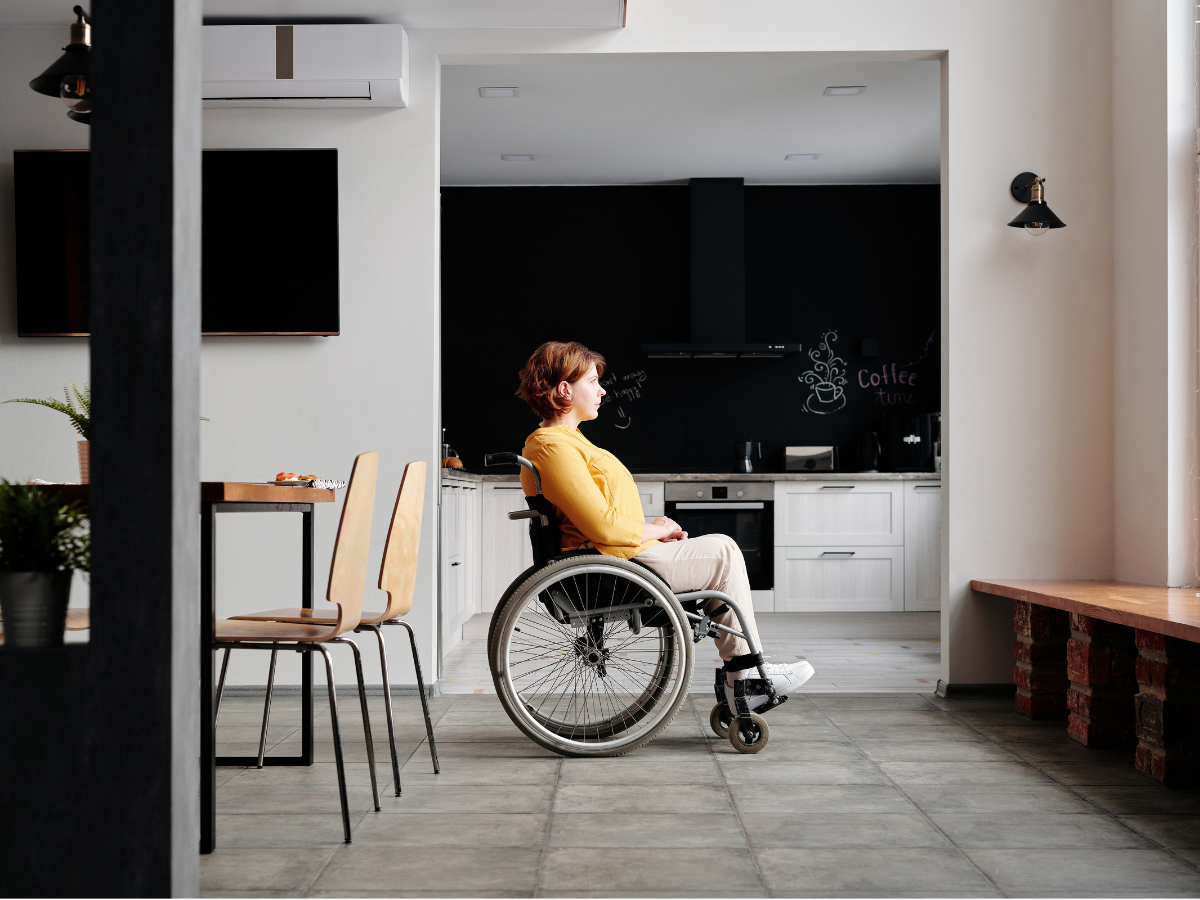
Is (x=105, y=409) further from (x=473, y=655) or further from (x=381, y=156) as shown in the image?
(x=473, y=655)

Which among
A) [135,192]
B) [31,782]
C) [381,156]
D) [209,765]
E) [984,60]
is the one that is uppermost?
[984,60]

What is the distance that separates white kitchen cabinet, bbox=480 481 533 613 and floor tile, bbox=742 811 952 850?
3301mm

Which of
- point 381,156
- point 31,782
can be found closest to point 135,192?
point 31,782

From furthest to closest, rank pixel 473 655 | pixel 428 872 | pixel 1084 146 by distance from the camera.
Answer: pixel 473 655 → pixel 1084 146 → pixel 428 872

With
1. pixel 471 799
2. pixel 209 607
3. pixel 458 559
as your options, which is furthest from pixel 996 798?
pixel 458 559

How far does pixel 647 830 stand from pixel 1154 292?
2.41m

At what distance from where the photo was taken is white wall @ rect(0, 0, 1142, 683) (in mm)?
3555

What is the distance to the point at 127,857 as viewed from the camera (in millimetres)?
1317

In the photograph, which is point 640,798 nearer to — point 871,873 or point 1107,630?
point 871,873

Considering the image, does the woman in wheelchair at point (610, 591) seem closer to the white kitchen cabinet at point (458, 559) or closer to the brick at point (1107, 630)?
the brick at point (1107, 630)

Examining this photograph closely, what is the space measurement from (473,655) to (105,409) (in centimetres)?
345

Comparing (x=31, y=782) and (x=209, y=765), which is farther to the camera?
(x=209, y=765)

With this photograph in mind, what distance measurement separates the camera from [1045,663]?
3191 millimetres

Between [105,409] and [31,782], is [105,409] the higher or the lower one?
the higher one
